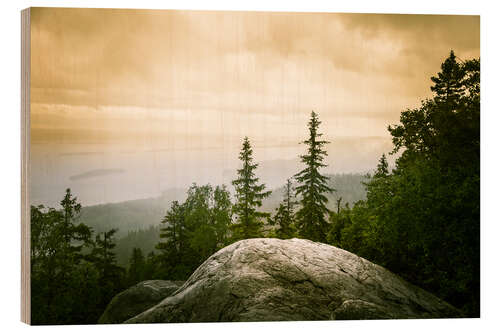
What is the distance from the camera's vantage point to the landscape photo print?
10133 millimetres

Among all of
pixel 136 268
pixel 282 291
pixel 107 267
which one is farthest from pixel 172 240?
pixel 282 291

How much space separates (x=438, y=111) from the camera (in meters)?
11.7

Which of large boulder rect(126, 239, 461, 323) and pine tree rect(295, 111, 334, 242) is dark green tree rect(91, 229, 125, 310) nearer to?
large boulder rect(126, 239, 461, 323)

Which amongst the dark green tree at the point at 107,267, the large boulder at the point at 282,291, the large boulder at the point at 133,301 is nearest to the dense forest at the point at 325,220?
the dark green tree at the point at 107,267

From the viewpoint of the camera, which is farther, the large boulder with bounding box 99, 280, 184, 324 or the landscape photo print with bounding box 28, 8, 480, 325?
the large boulder with bounding box 99, 280, 184, 324

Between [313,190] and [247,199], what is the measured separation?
150 centimetres

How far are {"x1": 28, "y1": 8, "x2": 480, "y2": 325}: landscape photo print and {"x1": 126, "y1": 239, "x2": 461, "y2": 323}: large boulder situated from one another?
1.7 inches

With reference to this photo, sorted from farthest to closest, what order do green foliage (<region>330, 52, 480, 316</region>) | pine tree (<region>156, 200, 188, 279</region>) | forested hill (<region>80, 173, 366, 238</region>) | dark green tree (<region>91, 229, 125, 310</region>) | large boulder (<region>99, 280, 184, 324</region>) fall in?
pine tree (<region>156, 200, 188, 279</region>), green foliage (<region>330, 52, 480, 316</region>), dark green tree (<region>91, 229, 125, 310</region>), forested hill (<region>80, 173, 366, 238</region>), large boulder (<region>99, 280, 184, 324</region>)

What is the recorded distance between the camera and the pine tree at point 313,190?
36.4ft

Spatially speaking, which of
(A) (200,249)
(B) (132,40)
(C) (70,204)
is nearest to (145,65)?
(B) (132,40)

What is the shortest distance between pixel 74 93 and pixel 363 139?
6218 mm

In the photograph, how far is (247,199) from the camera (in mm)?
11500

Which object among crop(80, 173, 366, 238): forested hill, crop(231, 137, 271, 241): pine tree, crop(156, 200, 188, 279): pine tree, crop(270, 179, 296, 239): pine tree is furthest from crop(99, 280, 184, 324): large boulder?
crop(270, 179, 296, 239): pine tree

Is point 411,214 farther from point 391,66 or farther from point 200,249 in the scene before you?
point 200,249
